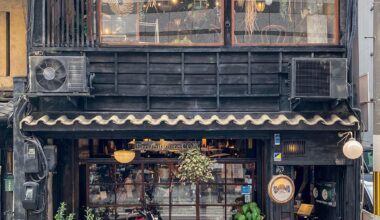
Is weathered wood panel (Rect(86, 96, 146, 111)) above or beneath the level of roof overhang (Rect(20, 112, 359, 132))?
above

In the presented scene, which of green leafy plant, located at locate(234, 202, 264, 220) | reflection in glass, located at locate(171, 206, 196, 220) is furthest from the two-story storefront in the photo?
reflection in glass, located at locate(171, 206, 196, 220)

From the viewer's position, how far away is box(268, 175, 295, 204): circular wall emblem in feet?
33.0

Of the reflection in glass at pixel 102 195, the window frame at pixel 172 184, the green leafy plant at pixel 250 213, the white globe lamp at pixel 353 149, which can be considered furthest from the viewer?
the reflection in glass at pixel 102 195

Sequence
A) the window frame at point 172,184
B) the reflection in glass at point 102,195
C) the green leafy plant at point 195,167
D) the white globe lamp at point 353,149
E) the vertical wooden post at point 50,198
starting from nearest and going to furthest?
the white globe lamp at point 353,149 < the green leafy plant at point 195,167 < the vertical wooden post at point 50,198 < the window frame at point 172,184 < the reflection in glass at point 102,195

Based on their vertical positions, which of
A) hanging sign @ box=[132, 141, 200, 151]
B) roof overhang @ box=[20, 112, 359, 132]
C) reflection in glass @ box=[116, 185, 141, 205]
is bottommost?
reflection in glass @ box=[116, 185, 141, 205]

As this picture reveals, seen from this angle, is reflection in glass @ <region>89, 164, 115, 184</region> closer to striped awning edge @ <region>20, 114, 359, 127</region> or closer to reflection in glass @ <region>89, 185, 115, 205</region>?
reflection in glass @ <region>89, 185, 115, 205</region>

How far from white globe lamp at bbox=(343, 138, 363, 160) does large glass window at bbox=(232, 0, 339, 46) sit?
226 centimetres

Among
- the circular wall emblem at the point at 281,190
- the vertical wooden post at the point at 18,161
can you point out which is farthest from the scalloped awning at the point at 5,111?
the circular wall emblem at the point at 281,190

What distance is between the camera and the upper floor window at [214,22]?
10.4 m

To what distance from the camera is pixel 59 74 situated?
9.73 m

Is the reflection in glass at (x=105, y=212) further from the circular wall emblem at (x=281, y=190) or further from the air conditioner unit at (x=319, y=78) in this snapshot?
the air conditioner unit at (x=319, y=78)

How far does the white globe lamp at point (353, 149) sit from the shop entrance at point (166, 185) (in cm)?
250

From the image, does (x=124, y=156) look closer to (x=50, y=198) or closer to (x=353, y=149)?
(x=50, y=198)

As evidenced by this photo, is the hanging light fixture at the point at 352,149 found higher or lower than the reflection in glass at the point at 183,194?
higher
